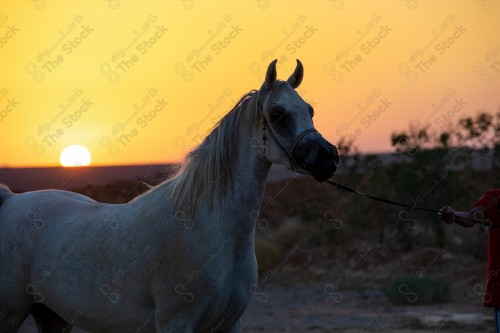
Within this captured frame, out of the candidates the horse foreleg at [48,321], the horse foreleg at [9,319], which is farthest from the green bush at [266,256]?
the horse foreleg at [9,319]

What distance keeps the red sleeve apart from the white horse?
1387 millimetres

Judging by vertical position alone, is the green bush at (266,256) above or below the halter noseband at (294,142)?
below

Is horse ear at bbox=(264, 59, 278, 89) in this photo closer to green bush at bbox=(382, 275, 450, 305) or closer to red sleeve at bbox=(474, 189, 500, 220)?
red sleeve at bbox=(474, 189, 500, 220)

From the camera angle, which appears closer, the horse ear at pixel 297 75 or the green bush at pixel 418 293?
the horse ear at pixel 297 75

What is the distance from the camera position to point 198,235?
15.9 ft

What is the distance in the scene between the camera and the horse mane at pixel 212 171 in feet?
16.3

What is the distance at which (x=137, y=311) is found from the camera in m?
4.98

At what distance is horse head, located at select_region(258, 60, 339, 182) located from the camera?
464 cm

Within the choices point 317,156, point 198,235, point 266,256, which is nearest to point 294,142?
point 317,156

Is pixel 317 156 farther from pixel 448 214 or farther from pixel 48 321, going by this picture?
pixel 48 321

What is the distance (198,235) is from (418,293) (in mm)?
9701

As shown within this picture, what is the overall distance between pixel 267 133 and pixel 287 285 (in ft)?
39.4

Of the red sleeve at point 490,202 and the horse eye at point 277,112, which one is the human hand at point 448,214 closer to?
the red sleeve at point 490,202

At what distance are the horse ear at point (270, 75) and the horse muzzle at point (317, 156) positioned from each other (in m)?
0.44
